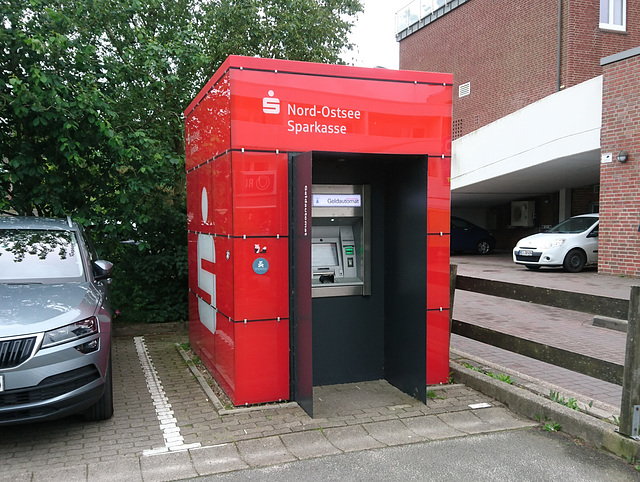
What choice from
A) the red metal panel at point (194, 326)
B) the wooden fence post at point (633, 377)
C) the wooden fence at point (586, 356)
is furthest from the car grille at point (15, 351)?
the wooden fence post at point (633, 377)

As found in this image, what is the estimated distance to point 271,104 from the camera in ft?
16.3

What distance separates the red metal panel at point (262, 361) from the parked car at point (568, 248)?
12.1 m

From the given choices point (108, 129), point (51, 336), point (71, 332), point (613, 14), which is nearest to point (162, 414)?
point (71, 332)

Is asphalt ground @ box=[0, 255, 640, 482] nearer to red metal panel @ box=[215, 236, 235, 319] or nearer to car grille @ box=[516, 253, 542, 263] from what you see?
red metal panel @ box=[215, 236, 235, 319]

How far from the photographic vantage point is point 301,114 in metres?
5.06

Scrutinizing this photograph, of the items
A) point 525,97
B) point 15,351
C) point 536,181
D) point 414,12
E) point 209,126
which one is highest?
point 414,12

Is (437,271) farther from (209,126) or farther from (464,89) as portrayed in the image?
(464,89)

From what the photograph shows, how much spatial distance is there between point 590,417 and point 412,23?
26905 millimetres

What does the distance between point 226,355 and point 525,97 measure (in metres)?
19.3

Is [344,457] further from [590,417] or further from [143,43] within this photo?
[143,43]

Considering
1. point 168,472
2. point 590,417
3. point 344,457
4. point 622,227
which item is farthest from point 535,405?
point 622,227

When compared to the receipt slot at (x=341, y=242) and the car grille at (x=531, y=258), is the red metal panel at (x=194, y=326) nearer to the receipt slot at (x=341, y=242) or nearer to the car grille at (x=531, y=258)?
the receipt slot at (x=341, y=242)

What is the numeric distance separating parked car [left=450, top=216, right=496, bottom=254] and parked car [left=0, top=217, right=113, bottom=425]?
1870 cm

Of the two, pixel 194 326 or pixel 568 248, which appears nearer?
pixel 194 326
